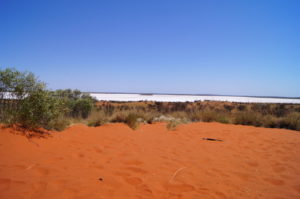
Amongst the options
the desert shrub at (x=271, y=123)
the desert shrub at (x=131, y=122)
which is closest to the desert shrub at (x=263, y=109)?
the desert shrub at (x=271, y=123)

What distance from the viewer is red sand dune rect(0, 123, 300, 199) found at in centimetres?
223

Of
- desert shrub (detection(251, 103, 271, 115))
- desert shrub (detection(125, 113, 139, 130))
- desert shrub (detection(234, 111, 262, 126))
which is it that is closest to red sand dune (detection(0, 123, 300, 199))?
desert shrub (detection(125, 113, 139, 130))

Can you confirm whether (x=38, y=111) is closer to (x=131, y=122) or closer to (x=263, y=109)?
(x=131, y=122)

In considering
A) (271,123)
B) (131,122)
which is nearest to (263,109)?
(271,123)

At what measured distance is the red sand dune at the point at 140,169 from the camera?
2234 mm

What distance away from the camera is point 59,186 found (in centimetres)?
220

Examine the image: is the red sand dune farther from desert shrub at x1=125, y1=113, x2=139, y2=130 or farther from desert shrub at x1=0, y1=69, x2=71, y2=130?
desert shrub at x1=125, y1=113, x2=139, y2=130

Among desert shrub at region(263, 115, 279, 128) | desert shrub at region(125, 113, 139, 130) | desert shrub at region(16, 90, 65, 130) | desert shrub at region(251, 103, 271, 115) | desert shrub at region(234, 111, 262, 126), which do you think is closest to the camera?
desert shrub at region(16, 90, 65, 130)

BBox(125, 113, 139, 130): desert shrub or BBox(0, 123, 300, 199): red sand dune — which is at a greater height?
BBox(125, 113, 139, 130): desert shrub

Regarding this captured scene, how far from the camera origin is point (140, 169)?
3.00 m

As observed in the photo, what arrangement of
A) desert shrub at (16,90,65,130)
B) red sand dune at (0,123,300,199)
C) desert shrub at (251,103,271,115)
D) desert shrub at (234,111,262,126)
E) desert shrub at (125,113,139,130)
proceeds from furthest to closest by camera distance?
desert shrub at (251,103,271,115), desert shrub at (234,111,262,126), desert shrub at (125,113,139,130), desert shrub at (16,90,65,130), red sand dune at (0,123,300,199)

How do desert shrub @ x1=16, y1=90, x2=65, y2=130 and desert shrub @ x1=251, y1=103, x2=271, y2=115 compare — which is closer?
desert shrub @ x1=16, y1=90, x2=65, y2=130

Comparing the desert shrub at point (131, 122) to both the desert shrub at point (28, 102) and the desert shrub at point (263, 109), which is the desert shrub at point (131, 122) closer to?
the desert shrub at point (28, 102)

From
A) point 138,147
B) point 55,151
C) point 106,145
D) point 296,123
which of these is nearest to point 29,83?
point 55,151
